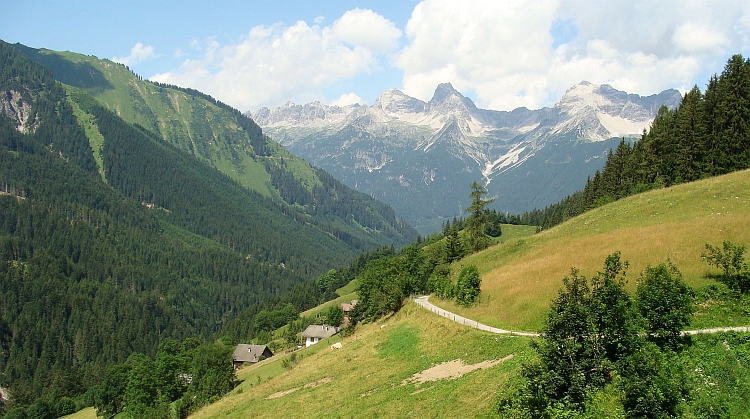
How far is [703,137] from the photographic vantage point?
7138 centimetres

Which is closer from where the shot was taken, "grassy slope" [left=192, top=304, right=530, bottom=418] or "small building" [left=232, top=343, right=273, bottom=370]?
"grassy slope" [left=192, top=304, right=530, bottom=418]

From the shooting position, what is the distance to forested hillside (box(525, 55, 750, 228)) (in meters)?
67.2

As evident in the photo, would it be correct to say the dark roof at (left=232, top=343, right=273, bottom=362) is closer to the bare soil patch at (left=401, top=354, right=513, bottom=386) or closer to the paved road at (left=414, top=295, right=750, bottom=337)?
the paved road at (left=414, top=295, right=750, bottom=337)

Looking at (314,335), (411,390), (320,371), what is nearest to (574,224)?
(320,371)

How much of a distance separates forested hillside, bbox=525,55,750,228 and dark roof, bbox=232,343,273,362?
86718 mm

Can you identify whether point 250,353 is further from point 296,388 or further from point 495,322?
point 495,322

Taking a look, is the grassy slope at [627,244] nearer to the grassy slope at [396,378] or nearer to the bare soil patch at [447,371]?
the grassy slope at [396,378]

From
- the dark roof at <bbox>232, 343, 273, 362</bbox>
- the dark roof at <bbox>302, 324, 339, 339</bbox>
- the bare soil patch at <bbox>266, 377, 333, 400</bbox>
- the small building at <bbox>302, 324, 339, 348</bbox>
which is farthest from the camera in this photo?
the dark roof at <bbox>302, 324, 339, 339</bbox>

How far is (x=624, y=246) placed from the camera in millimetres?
45125

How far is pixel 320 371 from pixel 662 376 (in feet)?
125

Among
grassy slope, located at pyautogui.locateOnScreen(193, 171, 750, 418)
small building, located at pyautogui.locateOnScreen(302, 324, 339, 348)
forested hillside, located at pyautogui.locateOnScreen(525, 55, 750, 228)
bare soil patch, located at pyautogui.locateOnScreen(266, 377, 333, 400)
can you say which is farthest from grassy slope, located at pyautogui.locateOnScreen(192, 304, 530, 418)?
small building, located at pyautogui.locateOnScreen(302, 324, 339, 348)

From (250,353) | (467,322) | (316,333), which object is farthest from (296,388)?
(316,333)

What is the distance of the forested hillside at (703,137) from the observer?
67.2 meters

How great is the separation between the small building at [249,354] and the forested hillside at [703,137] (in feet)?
284
